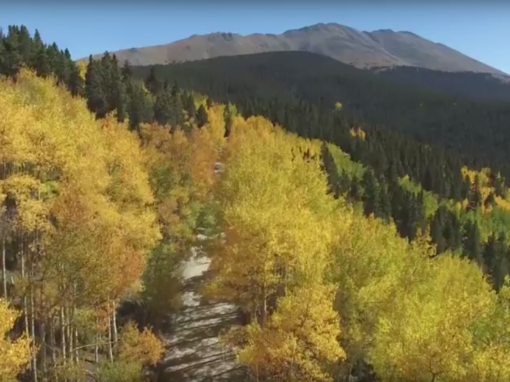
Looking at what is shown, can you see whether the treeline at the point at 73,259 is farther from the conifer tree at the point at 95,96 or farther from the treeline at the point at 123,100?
the conifer tree at the point at 95,96

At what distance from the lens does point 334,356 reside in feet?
96.1

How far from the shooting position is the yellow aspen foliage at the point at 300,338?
94.6 feet

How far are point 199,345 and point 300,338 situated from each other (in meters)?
16.7

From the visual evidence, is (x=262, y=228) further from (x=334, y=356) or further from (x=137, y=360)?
(x=137, y=360)

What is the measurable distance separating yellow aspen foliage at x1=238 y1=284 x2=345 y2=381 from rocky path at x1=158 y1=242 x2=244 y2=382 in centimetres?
1094

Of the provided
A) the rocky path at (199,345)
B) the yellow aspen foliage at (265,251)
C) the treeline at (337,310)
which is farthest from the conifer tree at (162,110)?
the yellow aspen foliage at (265,251)

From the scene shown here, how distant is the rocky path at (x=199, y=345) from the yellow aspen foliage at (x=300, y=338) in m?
10.9

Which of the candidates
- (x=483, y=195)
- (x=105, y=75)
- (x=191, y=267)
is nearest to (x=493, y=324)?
(x=191, y=267)

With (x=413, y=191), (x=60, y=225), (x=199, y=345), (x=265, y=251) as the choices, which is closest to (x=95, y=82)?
(x=199, y=345)

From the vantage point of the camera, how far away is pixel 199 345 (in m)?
44.2

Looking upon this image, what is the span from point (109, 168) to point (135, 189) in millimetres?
2912

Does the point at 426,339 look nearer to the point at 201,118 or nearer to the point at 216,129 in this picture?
the point at 201,118

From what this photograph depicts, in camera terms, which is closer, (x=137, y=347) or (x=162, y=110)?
(x=137, y=347)

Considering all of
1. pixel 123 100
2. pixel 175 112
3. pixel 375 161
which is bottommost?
pixel 375 161
